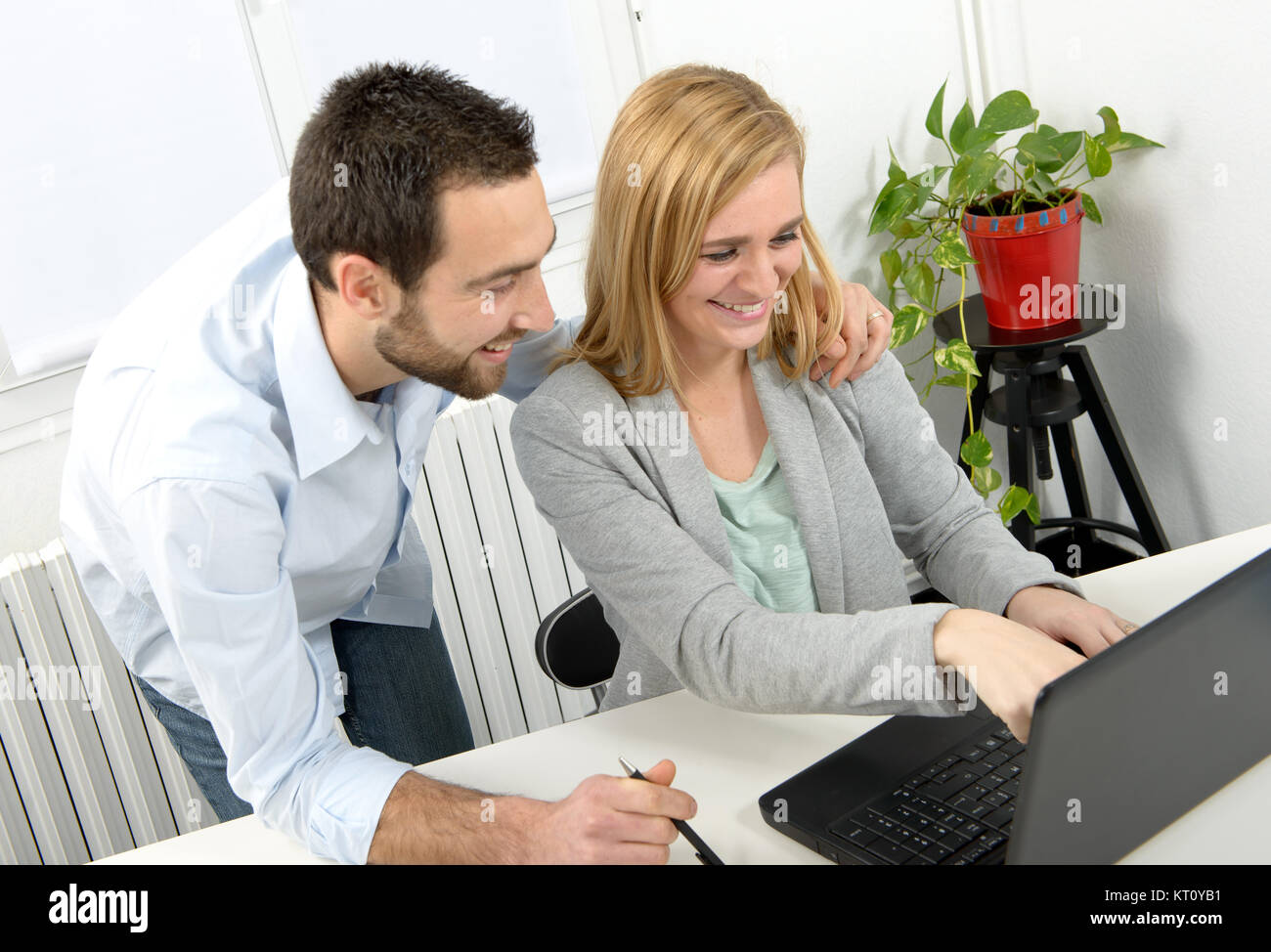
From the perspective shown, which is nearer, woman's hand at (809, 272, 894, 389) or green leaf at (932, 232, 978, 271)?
woman's hand at (809, 272, 894, 389)

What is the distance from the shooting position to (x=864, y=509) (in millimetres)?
1443

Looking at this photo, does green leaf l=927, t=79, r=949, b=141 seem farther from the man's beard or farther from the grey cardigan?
the man's beard

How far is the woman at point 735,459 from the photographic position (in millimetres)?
1200

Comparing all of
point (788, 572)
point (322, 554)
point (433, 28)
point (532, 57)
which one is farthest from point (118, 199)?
point (788, 572)

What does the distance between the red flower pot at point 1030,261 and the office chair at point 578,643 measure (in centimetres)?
118

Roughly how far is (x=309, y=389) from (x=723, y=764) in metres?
0.59

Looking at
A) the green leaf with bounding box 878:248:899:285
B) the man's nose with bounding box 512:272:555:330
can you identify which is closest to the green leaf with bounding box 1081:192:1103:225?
the green leaf with bounding box 878:248:899:285

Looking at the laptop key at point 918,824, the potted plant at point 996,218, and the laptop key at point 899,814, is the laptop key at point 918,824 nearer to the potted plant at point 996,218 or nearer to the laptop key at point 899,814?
the laptop key at point 899,814

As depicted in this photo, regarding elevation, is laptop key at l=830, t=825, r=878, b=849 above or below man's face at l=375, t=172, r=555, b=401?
below

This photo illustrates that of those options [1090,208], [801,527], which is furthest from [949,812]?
[1090,208]

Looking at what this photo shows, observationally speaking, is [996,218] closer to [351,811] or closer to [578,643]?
[578,643]

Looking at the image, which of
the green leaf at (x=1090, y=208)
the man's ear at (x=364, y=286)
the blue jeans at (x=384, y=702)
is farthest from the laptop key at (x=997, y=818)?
the green leaf at (x=1090, y=208)

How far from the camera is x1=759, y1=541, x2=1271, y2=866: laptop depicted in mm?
804

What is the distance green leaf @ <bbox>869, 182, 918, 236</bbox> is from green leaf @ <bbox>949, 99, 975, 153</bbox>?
0.12m
